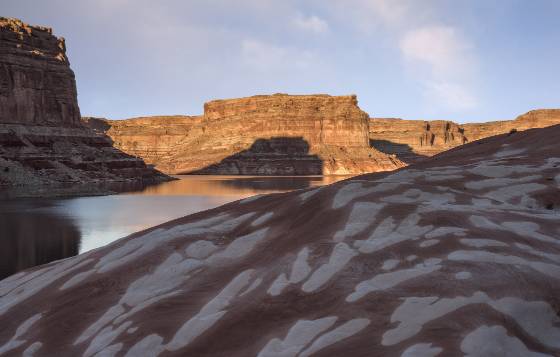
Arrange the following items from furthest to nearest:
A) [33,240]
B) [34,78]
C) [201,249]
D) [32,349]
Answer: [34,78]
[33,240]
[201,249]
[32,349]

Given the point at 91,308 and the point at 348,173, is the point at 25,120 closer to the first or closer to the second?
the point at 348,173

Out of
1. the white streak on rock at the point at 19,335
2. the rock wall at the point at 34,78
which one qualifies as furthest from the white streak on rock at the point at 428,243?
the rock wall at the point at 34,78

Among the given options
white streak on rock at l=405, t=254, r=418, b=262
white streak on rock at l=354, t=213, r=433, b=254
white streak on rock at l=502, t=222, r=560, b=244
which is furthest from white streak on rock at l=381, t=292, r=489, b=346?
white streak on rock at l=502, t=222, r=560, b=244

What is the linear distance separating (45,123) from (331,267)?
80.4 metres

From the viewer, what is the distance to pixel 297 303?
5348 mm

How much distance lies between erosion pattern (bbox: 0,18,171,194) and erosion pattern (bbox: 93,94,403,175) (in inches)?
1670

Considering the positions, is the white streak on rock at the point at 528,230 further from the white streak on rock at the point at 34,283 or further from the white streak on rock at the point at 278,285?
the white streak on rock at the point at 34,283

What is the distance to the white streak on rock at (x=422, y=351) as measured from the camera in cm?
385

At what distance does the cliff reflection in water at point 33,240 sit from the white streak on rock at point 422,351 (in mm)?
11890

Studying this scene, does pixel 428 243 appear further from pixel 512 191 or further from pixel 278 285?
pixel 512 191

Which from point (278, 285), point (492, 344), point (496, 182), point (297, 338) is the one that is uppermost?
point (496, 182)

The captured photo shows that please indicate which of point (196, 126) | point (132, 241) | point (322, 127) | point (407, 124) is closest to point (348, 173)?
point (322, 127)

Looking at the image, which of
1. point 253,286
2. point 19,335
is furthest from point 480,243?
point 19,335

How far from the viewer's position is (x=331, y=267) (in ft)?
19.2
